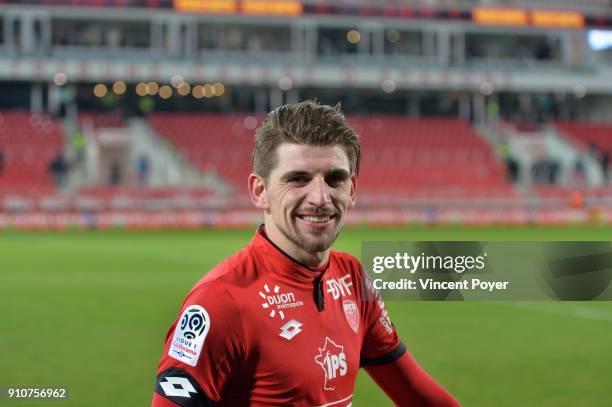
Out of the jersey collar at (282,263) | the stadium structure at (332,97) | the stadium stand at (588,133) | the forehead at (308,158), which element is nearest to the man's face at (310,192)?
the forehead at (308,158)

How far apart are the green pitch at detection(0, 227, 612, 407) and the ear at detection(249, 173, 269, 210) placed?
4.56 metres

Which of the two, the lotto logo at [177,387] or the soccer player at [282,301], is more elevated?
the soccer player at [282,301]

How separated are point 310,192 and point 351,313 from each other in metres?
0.64

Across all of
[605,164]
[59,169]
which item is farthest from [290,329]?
[605,164]

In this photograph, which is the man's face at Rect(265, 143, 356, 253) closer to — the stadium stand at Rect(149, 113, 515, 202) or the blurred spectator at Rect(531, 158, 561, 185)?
the stadium stand at Rect(149, 113, 515, 202)

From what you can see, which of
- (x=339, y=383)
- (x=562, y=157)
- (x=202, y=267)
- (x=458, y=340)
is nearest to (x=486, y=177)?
(x=562, y=157)

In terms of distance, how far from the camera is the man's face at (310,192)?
3.00 m

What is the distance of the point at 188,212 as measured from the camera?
3272 centimetres

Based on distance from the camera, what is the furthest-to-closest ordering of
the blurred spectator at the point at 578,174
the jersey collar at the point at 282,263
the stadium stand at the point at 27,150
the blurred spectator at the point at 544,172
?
the blurred spectator at the point at 578,174 < the blurred spectator at the point at 544,172 < the stadium stand at the point at 27,150 < the jersey collar at the point at 282,263

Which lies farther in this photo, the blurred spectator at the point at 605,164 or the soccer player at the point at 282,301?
the blurred spectator at the point at 605,164

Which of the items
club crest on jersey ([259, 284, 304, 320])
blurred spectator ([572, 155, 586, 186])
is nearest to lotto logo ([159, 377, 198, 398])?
club crest on jersey ([259, 284, 304, 320])

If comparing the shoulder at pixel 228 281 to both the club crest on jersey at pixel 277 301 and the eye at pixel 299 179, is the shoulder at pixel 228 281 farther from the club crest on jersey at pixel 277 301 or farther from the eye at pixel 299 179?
the eye at pixel 299 179

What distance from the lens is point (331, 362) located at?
10.6 feet

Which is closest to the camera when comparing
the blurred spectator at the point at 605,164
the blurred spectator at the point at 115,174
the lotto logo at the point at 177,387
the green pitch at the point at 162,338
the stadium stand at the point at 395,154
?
the lotto logo at the point at 177,387
